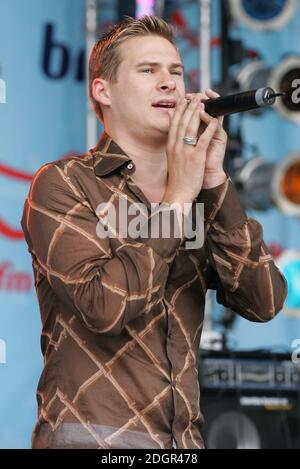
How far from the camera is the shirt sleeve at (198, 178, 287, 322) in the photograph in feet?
6.22

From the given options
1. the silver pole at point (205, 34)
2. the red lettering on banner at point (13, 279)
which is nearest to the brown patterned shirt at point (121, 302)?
the red lettering on banner at point (13, 279)

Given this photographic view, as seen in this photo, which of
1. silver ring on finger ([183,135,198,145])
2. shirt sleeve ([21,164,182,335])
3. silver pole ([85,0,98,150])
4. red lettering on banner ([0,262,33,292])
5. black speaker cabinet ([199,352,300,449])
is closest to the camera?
shirt sleeve ([21,164,182,335])

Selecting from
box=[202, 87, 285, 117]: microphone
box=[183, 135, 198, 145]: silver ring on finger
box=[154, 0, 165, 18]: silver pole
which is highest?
box=[154, 0, 165, 18]: silver pole

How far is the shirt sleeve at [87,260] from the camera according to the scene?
5.54 feet

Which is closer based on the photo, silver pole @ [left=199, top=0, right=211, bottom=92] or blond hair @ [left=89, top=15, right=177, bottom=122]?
blond hair @ [left=89, top=15, right=177, bottom=122]

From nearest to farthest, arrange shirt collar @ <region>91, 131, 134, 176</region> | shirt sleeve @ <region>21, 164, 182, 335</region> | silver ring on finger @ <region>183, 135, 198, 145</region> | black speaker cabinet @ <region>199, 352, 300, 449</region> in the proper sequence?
1. shirt sleeve @ <region>21, 164, 182, 335</region>
2. silver ring on finger @ <region>183, 135, 198, 145</region>
3. shirt collar @ <region>91, 131, 134, 176</region>
4. black speaker cabinet @ <region>199, 352, 300, 449</region>

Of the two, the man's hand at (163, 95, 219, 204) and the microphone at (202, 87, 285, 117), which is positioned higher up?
the microphone at (202, 87, 285, 117)

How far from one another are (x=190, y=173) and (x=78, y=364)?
0.42 m

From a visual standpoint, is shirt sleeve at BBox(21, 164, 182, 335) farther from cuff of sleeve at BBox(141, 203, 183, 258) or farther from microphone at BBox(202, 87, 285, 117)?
microphone at BBox(202, 87, 285, 117)

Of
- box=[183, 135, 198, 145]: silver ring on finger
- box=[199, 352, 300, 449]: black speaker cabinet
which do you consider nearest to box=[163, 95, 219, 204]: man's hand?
box=[183, 135, 198, 145]: silver ring on finger

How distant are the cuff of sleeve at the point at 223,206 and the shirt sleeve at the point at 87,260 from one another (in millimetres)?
179

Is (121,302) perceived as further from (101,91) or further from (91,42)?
(91,42)

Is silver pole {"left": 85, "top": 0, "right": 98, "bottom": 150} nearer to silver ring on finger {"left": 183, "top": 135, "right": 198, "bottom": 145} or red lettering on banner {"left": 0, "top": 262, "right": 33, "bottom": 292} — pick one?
red lettering on banner {"left": 0, "top": 262, "right": 33, "bottom": 292}
